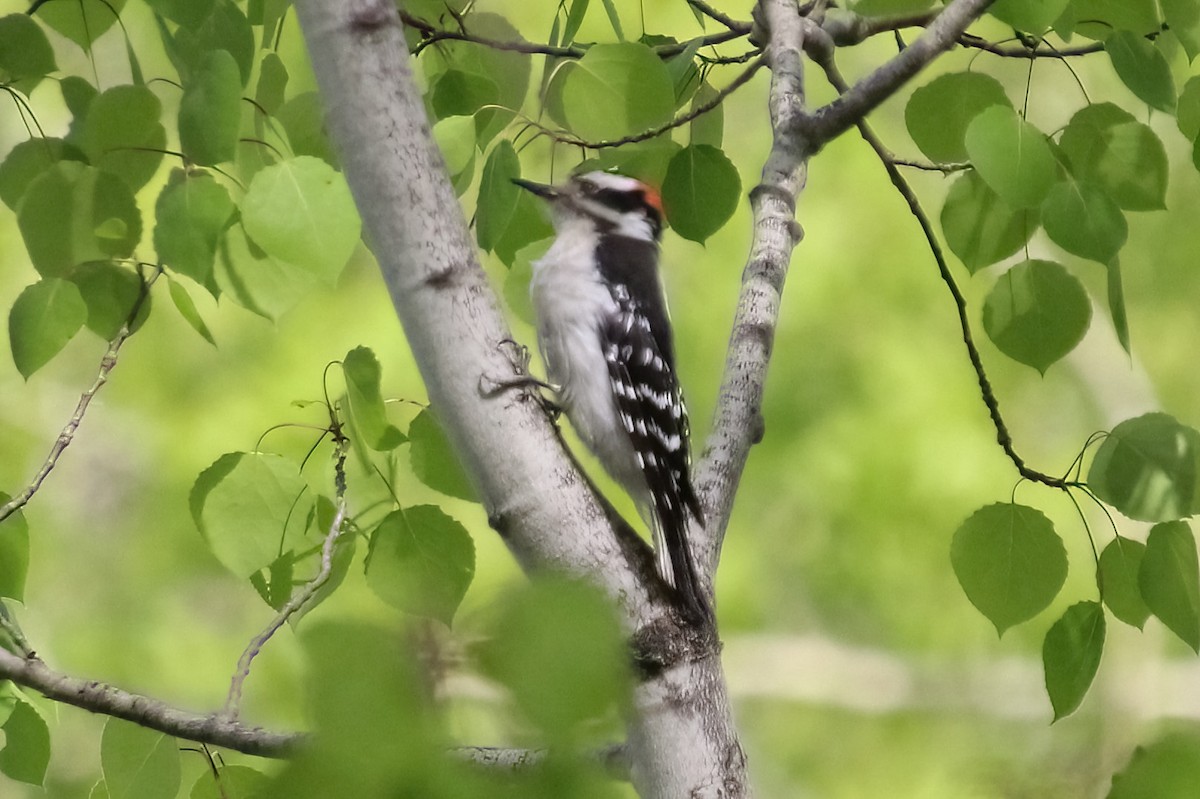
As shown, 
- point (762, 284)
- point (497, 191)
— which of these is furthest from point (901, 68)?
point (497, 191)

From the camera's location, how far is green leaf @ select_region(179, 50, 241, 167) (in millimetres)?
1255

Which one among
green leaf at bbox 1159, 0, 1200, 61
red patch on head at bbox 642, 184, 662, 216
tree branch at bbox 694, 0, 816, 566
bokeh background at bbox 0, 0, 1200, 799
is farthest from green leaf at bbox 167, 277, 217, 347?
bokeh background at bbox 0, 0, 1200, 799

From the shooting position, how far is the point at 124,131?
4.82 ft

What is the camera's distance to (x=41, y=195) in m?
1.42

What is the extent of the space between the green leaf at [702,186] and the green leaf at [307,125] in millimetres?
515

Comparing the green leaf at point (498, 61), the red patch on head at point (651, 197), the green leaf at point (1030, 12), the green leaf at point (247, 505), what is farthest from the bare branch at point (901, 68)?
the red patch on head at point (651, 197)

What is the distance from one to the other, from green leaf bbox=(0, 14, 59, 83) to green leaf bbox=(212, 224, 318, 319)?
0.41 m

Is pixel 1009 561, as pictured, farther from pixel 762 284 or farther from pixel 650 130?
pixel 650 130

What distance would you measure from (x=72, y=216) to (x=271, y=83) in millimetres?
399

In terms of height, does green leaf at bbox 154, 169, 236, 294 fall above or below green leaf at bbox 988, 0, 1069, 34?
below

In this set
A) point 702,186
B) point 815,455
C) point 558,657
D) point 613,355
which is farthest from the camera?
point 815,455

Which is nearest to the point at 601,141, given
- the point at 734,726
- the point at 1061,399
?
the point at 734,726

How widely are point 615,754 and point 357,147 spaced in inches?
24.7

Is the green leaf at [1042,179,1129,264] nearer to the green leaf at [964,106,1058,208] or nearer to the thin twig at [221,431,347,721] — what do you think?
the green leaf at [964,106,1058,208]
